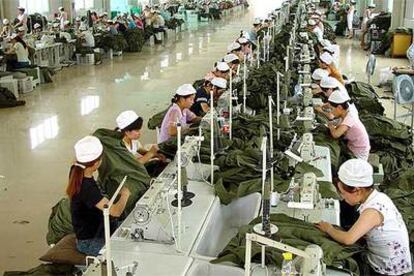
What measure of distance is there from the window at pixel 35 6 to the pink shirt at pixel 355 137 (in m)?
15.8

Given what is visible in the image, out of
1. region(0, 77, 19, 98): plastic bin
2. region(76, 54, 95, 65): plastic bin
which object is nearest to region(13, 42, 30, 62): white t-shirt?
region(0, 77, 19, 98): plastic bin

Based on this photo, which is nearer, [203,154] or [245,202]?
[245,202]

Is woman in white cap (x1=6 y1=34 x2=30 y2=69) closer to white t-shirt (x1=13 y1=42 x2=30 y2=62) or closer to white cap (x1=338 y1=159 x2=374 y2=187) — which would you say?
white t-shirt (x1=13 y1=42 x2=30 y2=62)

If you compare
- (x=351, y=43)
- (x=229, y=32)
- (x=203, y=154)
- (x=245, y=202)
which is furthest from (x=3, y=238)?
(x=229, y=32)

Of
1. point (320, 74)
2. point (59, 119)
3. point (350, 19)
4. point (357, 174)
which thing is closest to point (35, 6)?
point (350, 19)

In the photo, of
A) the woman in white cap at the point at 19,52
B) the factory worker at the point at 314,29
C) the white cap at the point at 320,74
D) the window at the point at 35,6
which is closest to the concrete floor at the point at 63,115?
the woman in white cap at the point at 19,52

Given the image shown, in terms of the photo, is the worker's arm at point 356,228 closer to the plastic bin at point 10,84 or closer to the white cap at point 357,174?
the white cap at point 357,174

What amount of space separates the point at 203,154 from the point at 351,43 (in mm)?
16317

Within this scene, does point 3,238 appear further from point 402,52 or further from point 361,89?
point 402,52

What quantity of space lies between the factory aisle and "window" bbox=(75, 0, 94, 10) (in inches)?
242

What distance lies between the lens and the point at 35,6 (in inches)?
784

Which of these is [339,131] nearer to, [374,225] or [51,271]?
[374,225]

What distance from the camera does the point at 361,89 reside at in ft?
25.7

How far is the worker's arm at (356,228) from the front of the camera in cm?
293
